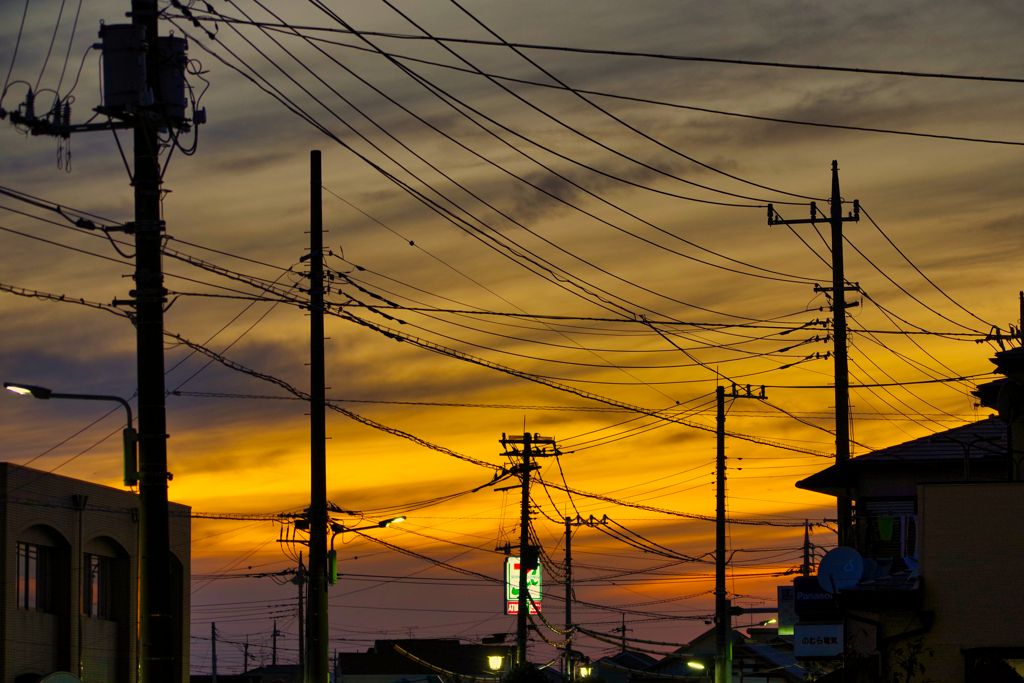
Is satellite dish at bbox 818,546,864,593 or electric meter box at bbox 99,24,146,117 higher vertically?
electric meter box at bbox 99,24,146,117

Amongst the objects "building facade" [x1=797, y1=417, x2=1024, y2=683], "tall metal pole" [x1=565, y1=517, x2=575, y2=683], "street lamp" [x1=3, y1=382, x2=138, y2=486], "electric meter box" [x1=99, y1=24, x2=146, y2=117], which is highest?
"electric meter box" [x1=99, y1=24, x2=146, y2=117]

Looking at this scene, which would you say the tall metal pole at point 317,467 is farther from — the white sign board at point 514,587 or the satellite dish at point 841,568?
the white sign board at point 514,587

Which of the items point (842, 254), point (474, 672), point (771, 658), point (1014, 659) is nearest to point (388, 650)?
point (474, 672)

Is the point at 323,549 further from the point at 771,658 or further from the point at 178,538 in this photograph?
the point at 771,658

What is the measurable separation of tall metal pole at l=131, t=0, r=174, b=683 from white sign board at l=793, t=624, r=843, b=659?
20.8 metres

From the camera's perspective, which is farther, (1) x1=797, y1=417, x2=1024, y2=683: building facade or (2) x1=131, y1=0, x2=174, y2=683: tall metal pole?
(1) x1=797, y1=417, x2=1024, y2=683: building facade

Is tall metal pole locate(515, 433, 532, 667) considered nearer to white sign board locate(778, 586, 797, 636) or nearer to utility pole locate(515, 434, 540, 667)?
utility pole locate(515, 434, 540, 667)

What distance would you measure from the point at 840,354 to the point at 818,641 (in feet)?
35.4

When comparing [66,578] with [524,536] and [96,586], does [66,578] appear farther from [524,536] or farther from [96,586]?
[524,536]

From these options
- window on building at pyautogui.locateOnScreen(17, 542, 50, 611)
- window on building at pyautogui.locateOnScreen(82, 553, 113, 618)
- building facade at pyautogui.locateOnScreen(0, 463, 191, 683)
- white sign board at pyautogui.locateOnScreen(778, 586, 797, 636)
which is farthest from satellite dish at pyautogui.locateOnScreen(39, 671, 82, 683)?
white sign board at pyautogui.locateOnScreen(778, 586, 797, 636)

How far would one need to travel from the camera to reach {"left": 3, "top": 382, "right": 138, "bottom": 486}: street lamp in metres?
16.0

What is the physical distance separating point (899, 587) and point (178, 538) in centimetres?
3557

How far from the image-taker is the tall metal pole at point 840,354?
37844 mm

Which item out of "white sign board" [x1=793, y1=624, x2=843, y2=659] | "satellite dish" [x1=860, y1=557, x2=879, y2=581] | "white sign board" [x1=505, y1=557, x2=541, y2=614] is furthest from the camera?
"white sign board" [x1=505, y1=557, x2=541, y2=614]
